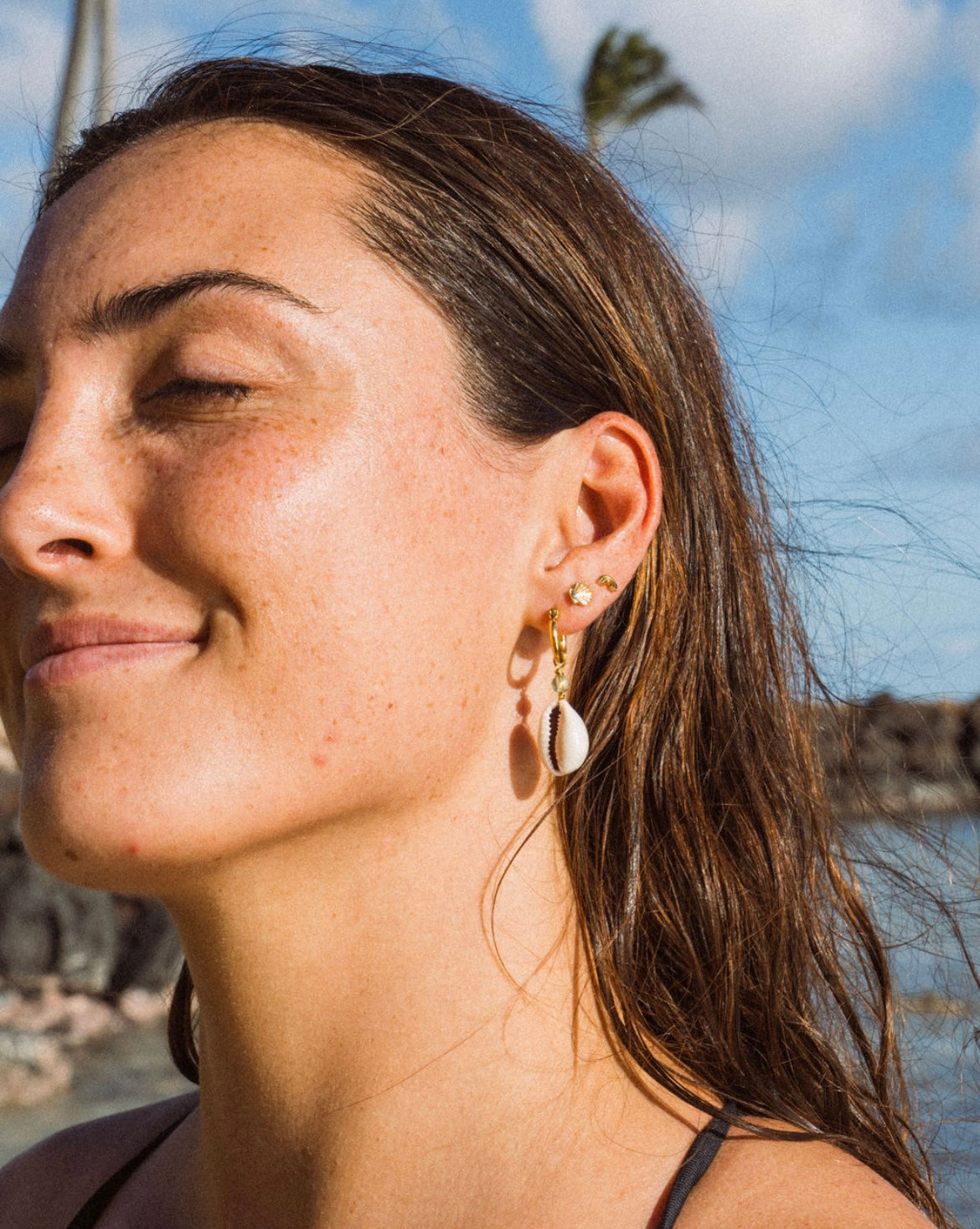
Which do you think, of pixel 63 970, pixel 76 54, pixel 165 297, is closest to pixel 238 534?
pixel 165 297

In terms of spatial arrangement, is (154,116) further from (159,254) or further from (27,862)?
(27,862)

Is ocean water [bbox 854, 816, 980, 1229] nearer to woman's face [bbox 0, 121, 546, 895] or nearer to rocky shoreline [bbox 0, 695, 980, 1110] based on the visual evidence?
woman's face [bbox 0, 121, 546, 895]

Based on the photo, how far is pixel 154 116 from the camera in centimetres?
210

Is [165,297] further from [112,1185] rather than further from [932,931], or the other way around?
[932,931]

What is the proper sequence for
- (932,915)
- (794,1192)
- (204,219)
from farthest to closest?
(932,915), (204,219), (794,1192)

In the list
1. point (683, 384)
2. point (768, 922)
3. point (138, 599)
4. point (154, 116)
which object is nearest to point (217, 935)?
point (138, 599)

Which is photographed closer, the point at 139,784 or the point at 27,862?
the point at 139,784

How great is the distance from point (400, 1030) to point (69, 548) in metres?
0.72

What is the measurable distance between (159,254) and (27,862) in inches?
270

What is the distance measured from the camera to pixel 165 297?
173cm

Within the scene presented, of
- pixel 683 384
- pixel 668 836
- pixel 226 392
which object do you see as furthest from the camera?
pixel 683 384

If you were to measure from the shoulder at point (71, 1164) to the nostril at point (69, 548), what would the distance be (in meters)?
1.10

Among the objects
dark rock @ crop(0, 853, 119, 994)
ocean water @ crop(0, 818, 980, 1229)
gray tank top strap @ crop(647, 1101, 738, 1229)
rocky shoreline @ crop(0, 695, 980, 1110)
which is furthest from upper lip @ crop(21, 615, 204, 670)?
dark rock @ crop(0, 853, 119, 994)

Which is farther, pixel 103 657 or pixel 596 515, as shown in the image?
pixel 596 515
